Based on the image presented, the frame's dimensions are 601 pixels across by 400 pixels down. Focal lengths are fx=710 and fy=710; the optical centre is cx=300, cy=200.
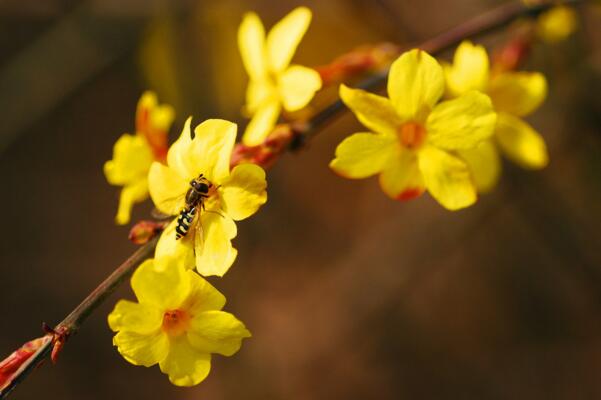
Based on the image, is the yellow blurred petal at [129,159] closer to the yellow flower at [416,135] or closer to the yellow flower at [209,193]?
the yellow flower at [209,193]

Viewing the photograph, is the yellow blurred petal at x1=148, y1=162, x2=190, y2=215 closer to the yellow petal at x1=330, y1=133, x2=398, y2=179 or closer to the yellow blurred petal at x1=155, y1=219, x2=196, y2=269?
the yellow blurred petal at x1=155, y1=219, x2=196, y2=269

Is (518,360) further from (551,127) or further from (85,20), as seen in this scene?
(85,20)

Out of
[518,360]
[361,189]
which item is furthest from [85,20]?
[518,360]

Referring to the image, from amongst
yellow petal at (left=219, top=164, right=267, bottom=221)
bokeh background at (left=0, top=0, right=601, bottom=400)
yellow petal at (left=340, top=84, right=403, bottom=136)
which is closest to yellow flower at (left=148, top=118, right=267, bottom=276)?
yellow petal at (left=219, top=164, right=267, bottom=221)

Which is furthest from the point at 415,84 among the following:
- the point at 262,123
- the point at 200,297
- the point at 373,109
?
the point at 200,297

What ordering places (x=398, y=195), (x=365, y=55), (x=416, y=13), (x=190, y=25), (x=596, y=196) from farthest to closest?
(x=416, y=13)
(x=190, y=25)
(x=596, y=196)
(x=365, y=55)
(x=398, y=195)

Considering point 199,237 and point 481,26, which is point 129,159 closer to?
point 199,237

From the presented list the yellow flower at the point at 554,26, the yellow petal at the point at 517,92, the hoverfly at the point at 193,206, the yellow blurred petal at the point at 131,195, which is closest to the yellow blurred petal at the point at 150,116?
the yellow blurred petal at the point at 131,195
